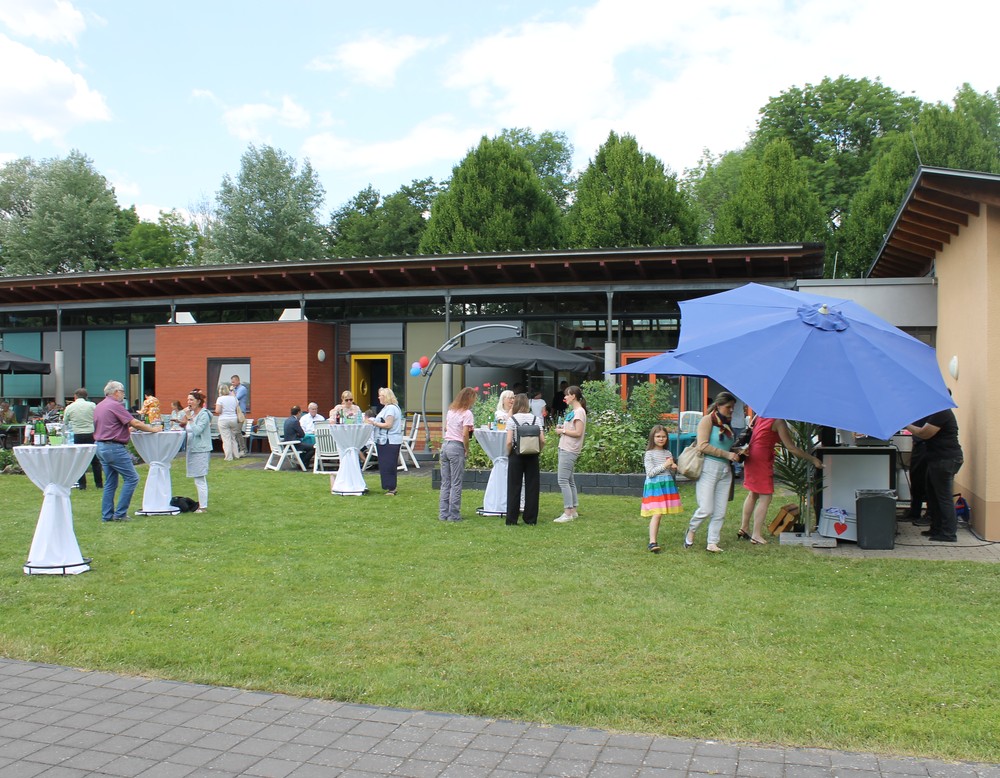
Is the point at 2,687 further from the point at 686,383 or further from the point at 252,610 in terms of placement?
the point at 686,383

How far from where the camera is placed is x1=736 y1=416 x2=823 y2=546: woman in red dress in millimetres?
8812

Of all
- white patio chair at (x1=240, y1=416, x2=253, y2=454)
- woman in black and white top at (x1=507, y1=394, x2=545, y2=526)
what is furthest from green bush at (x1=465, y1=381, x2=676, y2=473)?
white patio chair at (x1=240, y1=416, x2=253, y2=454)

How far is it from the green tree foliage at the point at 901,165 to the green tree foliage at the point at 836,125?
5.74 meters

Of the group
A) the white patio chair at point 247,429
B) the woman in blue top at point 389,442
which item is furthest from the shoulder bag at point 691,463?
the white patio chair at point 247,429

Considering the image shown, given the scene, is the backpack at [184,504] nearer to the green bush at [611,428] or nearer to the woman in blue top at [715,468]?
the green bush at [611,428]

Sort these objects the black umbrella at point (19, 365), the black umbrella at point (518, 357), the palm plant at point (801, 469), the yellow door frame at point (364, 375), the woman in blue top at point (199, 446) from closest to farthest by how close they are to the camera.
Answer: the palm plant at point (801, 469), the woman in blue top at point (199, 446), the black umbrella at point (518, 357), the black umbrella at point (19, 365), the yellow door frame at point (364, 375)

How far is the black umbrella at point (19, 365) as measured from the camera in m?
19.7

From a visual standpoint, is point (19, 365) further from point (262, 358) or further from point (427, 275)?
point (427, 275)

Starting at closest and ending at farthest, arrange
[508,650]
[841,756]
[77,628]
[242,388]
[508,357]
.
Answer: [841,756], [508,650], [77,628], [508,357], [242,388]

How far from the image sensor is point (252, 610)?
6.29 metres

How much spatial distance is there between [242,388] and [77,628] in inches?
554

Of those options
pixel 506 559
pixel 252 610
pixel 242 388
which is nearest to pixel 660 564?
pixel 506 559

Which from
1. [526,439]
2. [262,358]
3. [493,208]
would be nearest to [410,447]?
[262,358]

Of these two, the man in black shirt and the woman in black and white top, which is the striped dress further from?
the man in black shirt
